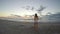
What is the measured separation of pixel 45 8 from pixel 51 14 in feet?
0.52

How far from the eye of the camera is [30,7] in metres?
2.18

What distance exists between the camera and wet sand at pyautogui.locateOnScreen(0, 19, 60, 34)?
2115 millimetres

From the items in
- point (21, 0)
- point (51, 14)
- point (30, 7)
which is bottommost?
point (51, 14)

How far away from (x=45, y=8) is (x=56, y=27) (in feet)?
1.34

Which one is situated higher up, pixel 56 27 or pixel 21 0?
pixel 21 0

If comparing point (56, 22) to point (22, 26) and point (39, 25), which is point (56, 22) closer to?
point (39, 25)

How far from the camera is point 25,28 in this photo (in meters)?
2.14

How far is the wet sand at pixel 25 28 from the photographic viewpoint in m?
2.12

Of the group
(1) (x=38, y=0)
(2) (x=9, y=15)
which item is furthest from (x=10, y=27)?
(1) (x=38, y=0)

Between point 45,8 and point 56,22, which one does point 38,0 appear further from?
point 56,22

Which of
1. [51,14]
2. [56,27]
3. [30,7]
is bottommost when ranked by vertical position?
[56,27]

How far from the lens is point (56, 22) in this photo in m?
2.13

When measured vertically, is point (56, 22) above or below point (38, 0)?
below

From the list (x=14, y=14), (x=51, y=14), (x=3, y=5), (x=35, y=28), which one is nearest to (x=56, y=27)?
(x=51, y=14)
